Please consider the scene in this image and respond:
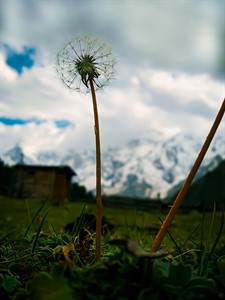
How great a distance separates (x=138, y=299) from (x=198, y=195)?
17046 cm

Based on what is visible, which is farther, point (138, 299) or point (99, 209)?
point (99, 209)

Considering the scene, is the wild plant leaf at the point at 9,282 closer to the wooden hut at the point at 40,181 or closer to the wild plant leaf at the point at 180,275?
the wild plant leaf at the point at 180,275

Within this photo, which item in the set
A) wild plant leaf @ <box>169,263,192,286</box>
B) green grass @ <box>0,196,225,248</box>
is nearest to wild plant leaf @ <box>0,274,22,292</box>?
green grass @ <box>0,196,225,248</box>

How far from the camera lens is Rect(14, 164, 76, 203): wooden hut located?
133 ft

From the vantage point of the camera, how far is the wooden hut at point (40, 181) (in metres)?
40.7

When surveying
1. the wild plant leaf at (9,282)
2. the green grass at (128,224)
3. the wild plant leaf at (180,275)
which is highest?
the green grass at (128,224)

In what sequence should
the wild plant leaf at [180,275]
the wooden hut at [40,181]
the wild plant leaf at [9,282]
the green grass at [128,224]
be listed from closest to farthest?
the wild plant leaf at [180,275] → the wild plant leaf at [9,282] → the green grass at [128,224] → the wooden hut at [40,181]

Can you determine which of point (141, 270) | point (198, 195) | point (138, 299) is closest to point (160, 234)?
point (141, 270)

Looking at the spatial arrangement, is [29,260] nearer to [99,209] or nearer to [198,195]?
[99,209]

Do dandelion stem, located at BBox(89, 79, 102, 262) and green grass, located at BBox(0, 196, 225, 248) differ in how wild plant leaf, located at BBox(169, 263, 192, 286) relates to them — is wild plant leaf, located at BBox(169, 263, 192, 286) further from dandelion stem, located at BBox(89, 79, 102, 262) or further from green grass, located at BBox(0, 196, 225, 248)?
green grass, located at BBox(0, 196, 225, 248)

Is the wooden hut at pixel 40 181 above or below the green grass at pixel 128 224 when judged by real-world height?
above

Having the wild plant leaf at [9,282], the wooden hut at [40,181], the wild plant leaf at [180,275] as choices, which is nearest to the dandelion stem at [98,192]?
the wild plant leaf at [9,282]

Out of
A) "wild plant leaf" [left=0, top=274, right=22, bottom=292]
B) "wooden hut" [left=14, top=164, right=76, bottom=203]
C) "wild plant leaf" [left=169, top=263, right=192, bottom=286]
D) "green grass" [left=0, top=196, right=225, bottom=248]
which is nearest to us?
"wild plant leaf" [left=169, top=263, right=192, bottom=286]

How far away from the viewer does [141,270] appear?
172 centimetres
